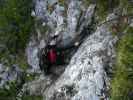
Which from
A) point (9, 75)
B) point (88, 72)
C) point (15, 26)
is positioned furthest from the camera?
point (15, 26)

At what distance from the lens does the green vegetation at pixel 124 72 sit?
734cm

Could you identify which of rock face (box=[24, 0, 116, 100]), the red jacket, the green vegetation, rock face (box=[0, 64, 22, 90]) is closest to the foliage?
rock face (box=[24, 0, 116, 100])

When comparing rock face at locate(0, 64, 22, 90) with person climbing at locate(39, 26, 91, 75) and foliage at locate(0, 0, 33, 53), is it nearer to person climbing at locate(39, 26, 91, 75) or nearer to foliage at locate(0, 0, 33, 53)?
foliage at locate(0, 0, 33, 53)

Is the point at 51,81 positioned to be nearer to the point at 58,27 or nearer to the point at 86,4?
the point at 58,27

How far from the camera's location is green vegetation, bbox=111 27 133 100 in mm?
7343

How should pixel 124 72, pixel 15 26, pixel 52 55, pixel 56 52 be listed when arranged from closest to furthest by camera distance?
pixel 124 72 → pixel 52 55 → pixel 56 52 → pixel 15 26

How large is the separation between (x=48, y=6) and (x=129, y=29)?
3.33 m

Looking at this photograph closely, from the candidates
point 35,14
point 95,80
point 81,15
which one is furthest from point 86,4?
point 95,80

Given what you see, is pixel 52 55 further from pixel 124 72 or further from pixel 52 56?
pixel 124 72

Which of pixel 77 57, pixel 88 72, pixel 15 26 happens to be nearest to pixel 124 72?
pixel 88 72

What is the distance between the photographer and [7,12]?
36.0 feet

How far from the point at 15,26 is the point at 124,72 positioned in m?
4.63

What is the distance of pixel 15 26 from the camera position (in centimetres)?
1083

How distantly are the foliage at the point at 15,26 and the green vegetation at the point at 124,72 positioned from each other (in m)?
3.77
